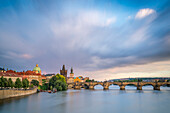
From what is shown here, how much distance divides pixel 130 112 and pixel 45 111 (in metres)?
19.0

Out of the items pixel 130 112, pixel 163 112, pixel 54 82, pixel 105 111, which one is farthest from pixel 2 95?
pixel 54 82

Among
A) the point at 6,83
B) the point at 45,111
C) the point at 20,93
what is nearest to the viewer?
the point at 45,111

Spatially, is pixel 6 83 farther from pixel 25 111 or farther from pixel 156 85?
pixel 156 85

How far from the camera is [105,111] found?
36.2 m

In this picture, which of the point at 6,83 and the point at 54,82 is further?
the point at 54,82

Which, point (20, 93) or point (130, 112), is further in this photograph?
point (20, 93)

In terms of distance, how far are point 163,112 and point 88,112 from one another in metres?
17.0

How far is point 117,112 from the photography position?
1388 inches

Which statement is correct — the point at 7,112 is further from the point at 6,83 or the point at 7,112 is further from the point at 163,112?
the point at 163,112

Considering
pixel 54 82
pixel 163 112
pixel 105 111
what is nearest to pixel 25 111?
pixel 105 111

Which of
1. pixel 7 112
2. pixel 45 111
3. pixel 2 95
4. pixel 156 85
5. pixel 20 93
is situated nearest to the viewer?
pixel 7 112

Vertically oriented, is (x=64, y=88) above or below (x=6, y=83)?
below

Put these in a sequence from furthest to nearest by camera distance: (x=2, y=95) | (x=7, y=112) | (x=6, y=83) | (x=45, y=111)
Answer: (x=6, y=83) < (x=2, y=95) < (x=45, y=111) < (x=7, y=112)

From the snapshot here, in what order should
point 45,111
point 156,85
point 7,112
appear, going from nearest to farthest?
point 7,112 < point 45,111 < point 156,85
